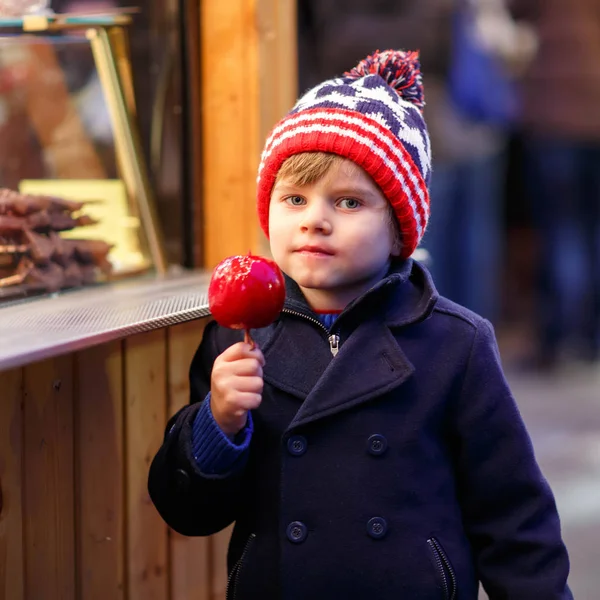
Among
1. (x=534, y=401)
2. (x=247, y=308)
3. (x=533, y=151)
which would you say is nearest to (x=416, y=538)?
(x=247, y=308)

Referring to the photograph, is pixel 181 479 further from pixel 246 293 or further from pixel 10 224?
pixel 10 224

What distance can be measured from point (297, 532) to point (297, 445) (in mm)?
146

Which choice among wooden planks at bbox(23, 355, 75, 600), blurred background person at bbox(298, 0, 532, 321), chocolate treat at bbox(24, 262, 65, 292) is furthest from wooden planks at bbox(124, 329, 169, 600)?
blurred background person at bbox(298, 0, 532, 321)

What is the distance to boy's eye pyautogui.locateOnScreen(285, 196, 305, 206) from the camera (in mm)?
1798

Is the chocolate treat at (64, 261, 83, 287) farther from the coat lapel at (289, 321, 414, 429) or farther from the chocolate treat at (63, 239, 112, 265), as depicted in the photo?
the coat lapel at (289, 321, 414, 429)

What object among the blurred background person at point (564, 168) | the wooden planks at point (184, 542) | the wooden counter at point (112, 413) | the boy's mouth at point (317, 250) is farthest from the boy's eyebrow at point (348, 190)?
the blurred background person at point (564, 168)

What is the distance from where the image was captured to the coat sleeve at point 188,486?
1.77 meters

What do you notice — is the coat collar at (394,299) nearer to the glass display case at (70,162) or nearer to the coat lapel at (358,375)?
the coat lapel at (358,375)

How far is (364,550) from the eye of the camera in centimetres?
175

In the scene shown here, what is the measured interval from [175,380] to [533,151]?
498 centimetres

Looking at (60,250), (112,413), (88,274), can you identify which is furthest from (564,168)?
(112,413)

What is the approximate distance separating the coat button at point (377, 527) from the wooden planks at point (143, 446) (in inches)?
29.0

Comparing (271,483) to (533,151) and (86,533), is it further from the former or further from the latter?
(533,151)

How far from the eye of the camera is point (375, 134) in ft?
5.83
